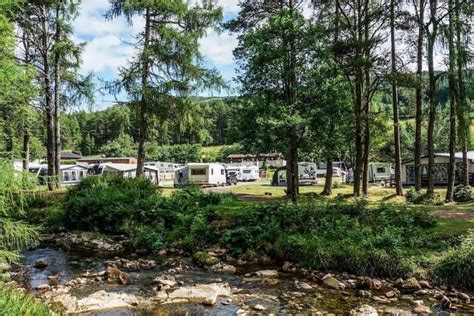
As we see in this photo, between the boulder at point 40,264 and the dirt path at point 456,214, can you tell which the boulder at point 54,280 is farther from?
the dirt path at point 456,214

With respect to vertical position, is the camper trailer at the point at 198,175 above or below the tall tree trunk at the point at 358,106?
below

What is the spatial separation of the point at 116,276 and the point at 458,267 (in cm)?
727

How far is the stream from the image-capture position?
7555mm

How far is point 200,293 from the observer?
27.5ft

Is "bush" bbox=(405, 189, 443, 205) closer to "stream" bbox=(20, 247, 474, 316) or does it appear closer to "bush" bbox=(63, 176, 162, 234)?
"stream" bbox=(20, 247, 474, 316)

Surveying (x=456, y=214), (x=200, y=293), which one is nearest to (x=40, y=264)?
(x=200, y=293)

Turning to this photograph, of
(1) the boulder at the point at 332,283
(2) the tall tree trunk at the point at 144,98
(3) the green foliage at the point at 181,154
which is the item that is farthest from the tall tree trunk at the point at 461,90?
(3) the green foliage at the point at 181,154

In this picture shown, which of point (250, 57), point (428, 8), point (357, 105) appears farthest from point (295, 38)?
point (428, 8)

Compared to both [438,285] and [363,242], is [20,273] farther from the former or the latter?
[438,285]

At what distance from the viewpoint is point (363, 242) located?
405 inches

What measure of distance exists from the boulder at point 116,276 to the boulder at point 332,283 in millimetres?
4242

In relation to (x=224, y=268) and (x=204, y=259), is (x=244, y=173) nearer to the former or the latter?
(x=204, y=259)

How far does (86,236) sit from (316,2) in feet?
50.3

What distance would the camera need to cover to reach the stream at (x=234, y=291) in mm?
7555
